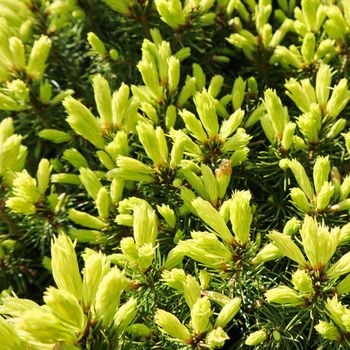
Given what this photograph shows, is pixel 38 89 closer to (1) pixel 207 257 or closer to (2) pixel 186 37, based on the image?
(2) pixel 186 37

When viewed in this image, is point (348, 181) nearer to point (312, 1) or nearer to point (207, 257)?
point (207, 257)

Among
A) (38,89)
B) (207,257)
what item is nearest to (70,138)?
(38,89)

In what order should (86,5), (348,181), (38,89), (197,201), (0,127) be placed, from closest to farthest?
(197,201), (348,181), (0,127), (38,89), (86,5)

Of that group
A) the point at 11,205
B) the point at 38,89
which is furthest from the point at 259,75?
the point at 11,205

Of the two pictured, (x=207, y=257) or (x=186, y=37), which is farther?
(x=186, y=37)

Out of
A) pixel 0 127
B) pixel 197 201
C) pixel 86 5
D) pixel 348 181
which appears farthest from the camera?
pixel 86 5

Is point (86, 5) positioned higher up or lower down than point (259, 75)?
higher up

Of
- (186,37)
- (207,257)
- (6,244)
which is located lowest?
(6,244)
